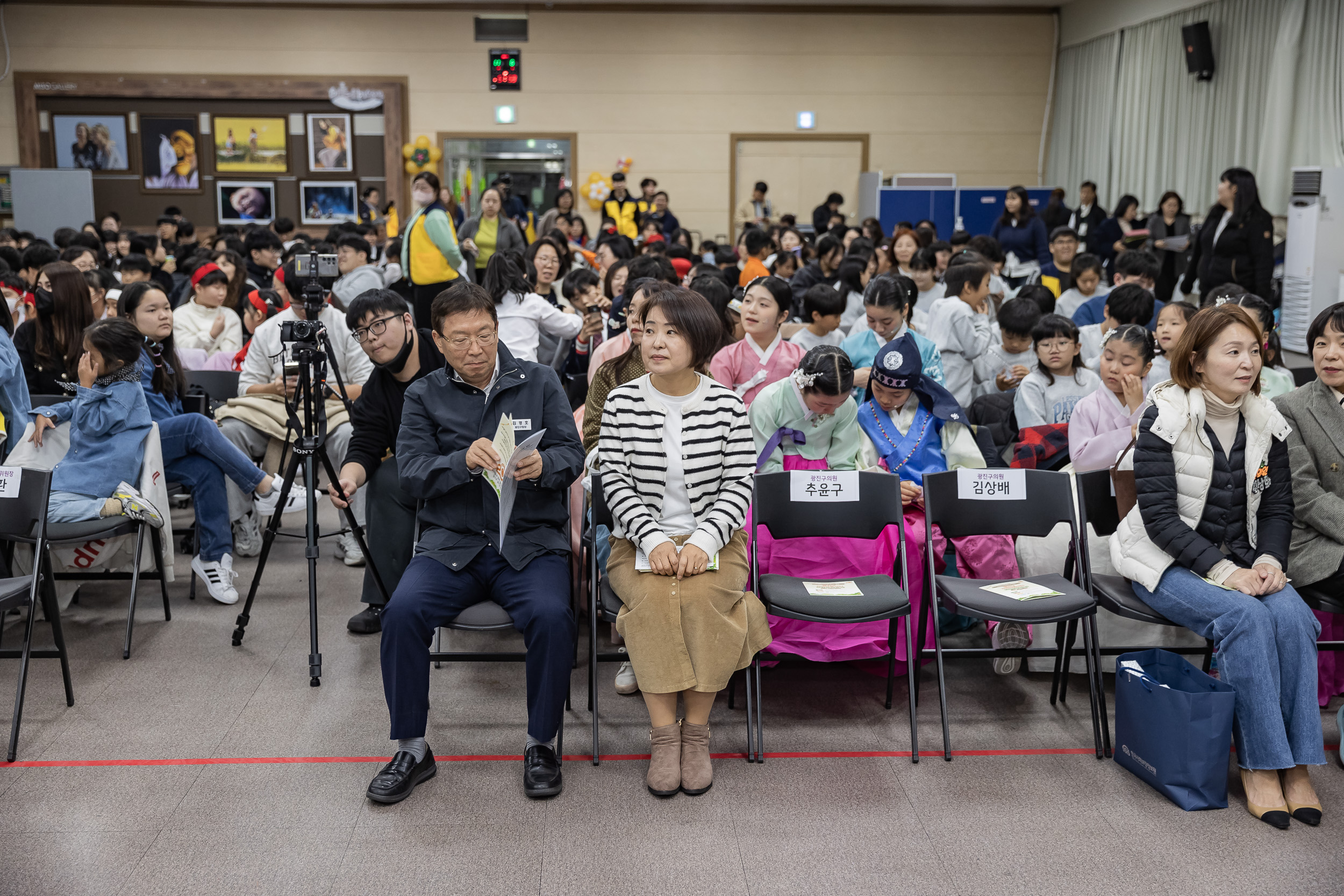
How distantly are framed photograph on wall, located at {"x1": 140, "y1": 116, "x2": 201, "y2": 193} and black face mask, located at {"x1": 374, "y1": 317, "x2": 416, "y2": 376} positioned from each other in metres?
10.9

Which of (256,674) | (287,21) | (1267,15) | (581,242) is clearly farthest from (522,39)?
(256,674)

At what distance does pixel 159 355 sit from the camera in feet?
13.6

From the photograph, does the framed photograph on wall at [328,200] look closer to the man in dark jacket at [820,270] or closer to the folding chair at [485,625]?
the man in dark jacket at [820,270]

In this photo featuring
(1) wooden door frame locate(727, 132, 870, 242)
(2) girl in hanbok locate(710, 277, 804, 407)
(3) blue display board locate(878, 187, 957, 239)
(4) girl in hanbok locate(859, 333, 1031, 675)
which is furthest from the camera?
(1) wooden door frame locate(727, 132, 870, 242)

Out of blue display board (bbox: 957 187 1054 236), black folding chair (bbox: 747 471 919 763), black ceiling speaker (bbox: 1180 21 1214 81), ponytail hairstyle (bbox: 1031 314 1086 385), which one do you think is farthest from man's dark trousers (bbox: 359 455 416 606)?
blue display board (bbox: 957 187 1054 236)

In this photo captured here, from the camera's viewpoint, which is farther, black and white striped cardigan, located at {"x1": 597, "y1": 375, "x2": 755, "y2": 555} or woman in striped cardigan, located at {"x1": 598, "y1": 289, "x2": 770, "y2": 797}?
→ black and white striped cardigan, located at {"x1": 597, "y1": 375, "x2": 755, "y2": 555}

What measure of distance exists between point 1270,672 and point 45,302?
14.9 feet

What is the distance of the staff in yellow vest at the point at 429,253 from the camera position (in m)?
6.13

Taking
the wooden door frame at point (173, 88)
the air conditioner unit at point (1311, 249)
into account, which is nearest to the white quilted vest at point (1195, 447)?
the air conditioner unit at point (1311, 249)

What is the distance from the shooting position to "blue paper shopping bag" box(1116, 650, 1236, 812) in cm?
253

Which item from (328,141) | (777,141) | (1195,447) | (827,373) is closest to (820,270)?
(827,373)

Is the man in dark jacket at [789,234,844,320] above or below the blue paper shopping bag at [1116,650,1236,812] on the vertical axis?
above

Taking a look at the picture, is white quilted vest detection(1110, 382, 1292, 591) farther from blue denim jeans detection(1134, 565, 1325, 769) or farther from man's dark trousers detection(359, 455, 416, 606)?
man's dark trousers detection(359, 455, 416, 606)

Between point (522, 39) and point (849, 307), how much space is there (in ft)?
26.6
